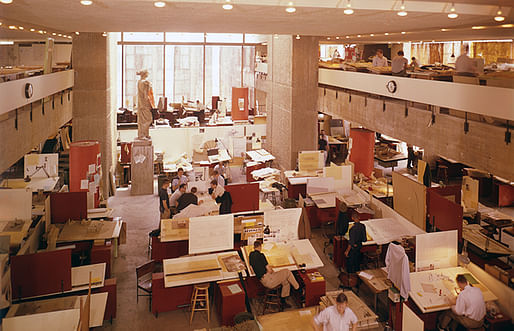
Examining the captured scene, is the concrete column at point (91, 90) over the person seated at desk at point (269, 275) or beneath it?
over

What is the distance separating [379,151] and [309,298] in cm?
1281

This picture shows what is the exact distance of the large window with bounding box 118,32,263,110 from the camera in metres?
23.8

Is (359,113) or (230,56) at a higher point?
(230,56)

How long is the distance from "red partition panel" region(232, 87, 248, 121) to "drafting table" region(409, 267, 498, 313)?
1556cm

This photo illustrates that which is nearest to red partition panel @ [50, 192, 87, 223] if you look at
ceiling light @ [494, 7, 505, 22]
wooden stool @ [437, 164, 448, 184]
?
ceiling light @ [494, 7, 505, 22]

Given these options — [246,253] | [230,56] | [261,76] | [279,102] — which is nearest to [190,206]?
[246,253]

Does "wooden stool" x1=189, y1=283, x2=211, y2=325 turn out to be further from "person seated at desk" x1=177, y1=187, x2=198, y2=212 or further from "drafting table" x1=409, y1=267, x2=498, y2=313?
"drafting table" x1=409, y1=267, x2=498, y2=313

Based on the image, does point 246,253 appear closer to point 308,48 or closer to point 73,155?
point 73,155

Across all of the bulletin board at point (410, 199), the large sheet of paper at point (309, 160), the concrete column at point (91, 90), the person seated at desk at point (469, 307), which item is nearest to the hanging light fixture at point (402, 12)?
the bulletin board at point (410, 199)

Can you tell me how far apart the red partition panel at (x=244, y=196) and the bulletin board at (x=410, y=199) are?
326cm

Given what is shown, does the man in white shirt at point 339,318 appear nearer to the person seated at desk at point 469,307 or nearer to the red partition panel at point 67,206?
the person seated at desk at point 469,307

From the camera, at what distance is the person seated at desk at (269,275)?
325 inches

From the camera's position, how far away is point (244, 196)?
11367mm

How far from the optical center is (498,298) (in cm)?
782
